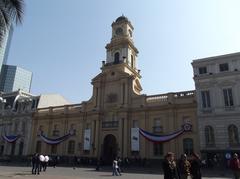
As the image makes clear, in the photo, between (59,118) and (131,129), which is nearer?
(131,129)

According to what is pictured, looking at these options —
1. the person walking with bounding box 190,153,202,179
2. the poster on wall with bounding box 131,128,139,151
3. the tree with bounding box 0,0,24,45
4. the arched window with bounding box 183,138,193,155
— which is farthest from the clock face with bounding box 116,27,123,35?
the person walking with bounding box 190,153,202,179

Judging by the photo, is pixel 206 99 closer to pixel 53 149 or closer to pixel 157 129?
pixel 157 129

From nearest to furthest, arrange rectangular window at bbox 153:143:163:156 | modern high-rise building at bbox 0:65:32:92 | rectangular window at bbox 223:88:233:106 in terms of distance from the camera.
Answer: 1. rectangular window at bbox 223:88:233:106
2. rectangular window at bbox 153:143:163:156
3. modern high-rise building at bbox 0:65:32:92

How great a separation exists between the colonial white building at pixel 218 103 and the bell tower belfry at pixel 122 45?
16.5 metres

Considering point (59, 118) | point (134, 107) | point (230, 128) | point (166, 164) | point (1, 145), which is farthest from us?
point (1, 145)

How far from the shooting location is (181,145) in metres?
36.3

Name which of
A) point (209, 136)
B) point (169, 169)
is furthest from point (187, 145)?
point (169, 169)

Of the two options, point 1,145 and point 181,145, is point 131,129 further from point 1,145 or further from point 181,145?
point 1,145

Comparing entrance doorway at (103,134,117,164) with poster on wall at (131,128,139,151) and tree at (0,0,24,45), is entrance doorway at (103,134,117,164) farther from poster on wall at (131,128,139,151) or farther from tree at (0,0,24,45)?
tree at (0,0,24,45)

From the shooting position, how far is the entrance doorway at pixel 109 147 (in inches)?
1655

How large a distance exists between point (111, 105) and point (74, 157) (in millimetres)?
10858

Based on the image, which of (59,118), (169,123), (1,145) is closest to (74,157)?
(59,118)

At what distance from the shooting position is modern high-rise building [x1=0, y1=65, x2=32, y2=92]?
107 meters

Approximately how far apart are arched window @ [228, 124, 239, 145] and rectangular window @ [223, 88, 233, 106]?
2.92m
